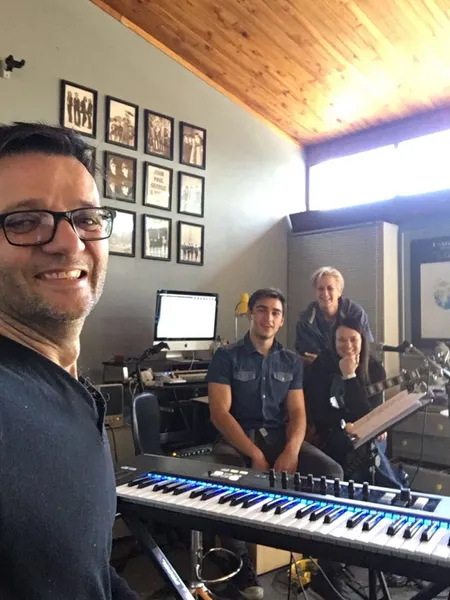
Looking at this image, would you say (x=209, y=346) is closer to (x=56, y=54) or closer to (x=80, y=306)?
(x=56, y=54)

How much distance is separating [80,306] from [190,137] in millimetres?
4082

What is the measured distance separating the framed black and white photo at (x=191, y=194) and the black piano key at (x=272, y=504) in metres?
3.36

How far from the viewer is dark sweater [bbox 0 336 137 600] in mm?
679

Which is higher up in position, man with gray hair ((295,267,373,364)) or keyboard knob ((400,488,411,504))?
man with gray hair ((295,267,373,364))

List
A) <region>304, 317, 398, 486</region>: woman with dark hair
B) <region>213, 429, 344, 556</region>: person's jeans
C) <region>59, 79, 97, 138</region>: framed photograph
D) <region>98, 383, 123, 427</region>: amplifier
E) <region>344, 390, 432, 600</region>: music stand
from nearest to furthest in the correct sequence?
1. <region>344, 390, 432, 600</region>: music stand
2. <region>213, 429, 344, 556</region>: person's jeans
3. <region>304, 317, 398, 486</region>: woman with dark hair
4. <region>98, 383, 123, 427</region>: amplifier
5. <region>59, 79, 97, 138</region>: framed photograph

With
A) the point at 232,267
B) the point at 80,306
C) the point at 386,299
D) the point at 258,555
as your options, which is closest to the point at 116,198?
the point at 232,267

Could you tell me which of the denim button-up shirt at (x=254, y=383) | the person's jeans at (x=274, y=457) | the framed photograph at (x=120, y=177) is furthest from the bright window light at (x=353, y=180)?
the person's jeans at (x=274, y=457)

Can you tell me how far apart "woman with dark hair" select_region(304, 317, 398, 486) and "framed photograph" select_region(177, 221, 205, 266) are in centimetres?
194

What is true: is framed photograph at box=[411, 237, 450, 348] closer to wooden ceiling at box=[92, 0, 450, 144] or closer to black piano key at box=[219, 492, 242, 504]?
wooden ceiling at box=[92, 0, 450, 144]

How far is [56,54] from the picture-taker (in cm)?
389

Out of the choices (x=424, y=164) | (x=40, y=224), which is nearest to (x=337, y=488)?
(x=40, y=224)

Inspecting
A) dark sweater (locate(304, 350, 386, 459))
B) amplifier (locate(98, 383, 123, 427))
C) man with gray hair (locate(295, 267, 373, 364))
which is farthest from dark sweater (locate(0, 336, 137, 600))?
man with gray hair (locate(295, 267, 373, 364))

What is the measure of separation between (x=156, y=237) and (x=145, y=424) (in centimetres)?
205

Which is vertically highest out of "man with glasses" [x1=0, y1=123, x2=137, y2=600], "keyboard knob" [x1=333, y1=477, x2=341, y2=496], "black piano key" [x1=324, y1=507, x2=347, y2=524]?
"man with glasses" [x1=0, y1=123, x2=137, y2=600]
